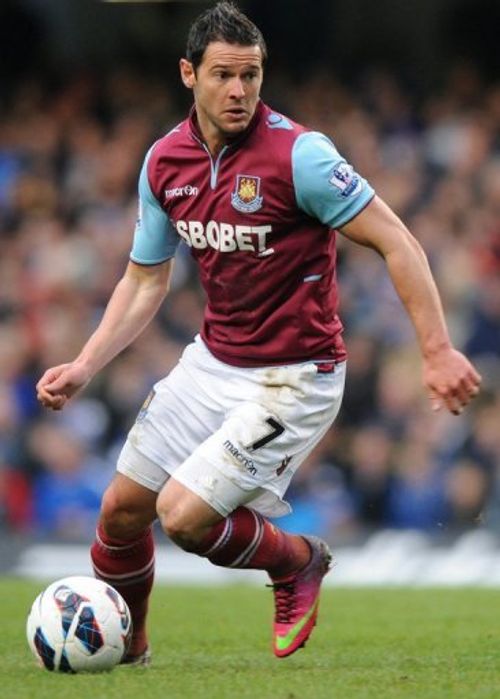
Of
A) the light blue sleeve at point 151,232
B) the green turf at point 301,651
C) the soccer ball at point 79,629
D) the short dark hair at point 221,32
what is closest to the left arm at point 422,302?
the short dark hair at point 221,32

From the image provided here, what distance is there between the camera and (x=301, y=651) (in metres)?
7.96

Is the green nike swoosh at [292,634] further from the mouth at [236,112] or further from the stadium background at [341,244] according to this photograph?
the stadium background at [341,244]

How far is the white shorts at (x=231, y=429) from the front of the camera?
686cm

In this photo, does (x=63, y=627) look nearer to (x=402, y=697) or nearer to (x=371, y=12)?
(x=402, y=697)

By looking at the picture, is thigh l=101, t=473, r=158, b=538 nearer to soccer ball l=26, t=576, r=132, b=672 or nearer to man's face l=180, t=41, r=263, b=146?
soccer ball l=26, t=576, r=132, b=672

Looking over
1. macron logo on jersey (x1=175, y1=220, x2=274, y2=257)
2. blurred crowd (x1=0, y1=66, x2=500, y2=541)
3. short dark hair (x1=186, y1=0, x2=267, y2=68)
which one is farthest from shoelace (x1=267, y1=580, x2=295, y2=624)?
blurred crowd (x1=0, y1=66, x2=500, y2=541)

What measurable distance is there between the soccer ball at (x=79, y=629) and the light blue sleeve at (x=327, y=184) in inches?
67.8

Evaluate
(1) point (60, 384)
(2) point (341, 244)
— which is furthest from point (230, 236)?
(2) point (341, 244)

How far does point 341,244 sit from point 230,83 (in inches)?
348

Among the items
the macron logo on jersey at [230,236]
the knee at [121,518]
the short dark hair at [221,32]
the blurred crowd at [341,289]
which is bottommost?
the blurred crowd at [341,289]

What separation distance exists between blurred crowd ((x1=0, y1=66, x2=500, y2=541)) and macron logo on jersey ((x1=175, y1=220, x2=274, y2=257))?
567cm

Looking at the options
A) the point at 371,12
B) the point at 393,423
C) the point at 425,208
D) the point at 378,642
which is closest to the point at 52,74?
the point at 371,12

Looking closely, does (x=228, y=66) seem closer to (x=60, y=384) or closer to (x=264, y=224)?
(x=264, y=224)

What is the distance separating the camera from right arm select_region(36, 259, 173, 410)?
7.09m
